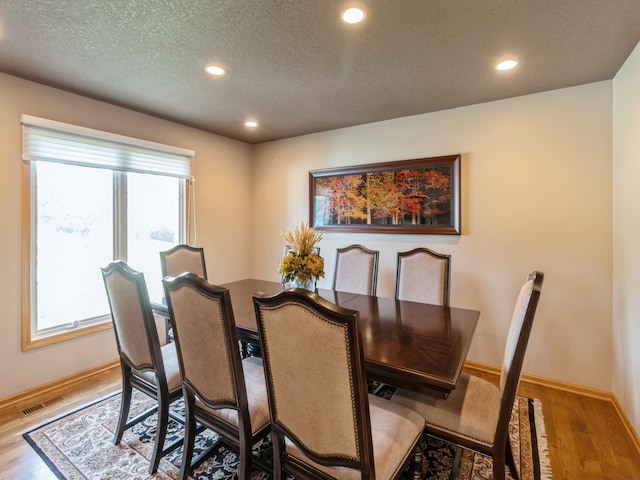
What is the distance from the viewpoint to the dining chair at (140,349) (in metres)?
1.69

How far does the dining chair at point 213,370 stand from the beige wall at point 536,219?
90.1 inches

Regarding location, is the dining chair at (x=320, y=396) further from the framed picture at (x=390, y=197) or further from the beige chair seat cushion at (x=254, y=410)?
the framed picture at (x=390, y=197)

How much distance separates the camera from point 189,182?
12.2 ft

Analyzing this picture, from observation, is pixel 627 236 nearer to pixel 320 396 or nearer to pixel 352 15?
pixel 352 15

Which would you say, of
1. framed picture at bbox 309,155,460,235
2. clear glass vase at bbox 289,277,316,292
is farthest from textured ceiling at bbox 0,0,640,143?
clear glass vase at bbox 289,277,316,292

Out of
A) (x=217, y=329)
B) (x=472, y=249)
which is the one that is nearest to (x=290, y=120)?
(x=472, y=249)

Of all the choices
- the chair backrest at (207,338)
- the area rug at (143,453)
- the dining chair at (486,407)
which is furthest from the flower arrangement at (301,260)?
the area rug at (143,453)

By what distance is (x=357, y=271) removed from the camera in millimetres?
2914

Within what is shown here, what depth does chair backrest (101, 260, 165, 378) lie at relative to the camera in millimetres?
1678

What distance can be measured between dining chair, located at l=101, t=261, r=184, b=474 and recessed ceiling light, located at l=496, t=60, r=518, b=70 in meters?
2.66

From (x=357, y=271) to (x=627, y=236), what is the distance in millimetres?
1927

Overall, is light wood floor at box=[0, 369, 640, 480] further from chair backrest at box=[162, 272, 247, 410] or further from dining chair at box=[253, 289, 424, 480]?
dining chair at box=[253, 289, 424, 480]

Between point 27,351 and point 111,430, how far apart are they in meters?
1.09

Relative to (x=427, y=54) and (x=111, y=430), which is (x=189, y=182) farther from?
(x=427, y=54)
